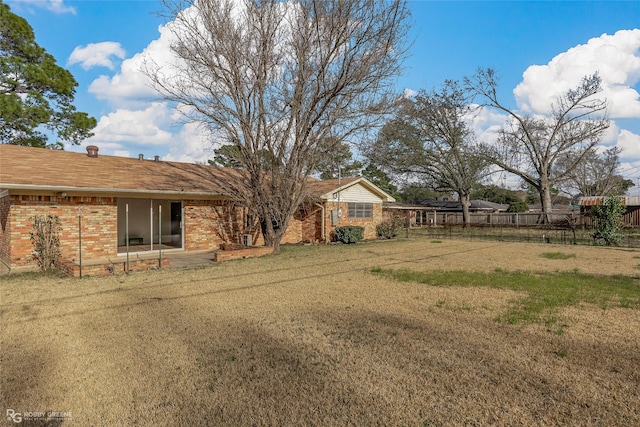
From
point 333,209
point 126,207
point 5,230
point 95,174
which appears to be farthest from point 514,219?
point 5,230

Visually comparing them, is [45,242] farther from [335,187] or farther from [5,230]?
[335,187]

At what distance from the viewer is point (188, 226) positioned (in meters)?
13.7

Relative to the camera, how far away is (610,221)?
15461 mm

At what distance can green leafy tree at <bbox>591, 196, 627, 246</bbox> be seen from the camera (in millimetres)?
15328

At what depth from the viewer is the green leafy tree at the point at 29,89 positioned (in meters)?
18.0

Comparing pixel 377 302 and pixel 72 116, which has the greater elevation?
pixel 72 116

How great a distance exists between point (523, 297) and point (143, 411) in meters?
6.21

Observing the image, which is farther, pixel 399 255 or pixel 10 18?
pixel 10 18

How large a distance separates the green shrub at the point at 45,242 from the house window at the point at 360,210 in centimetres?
1300

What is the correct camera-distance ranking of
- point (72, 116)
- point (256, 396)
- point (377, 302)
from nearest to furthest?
point (256, 396)
point (377, 302)
point (72, 116)

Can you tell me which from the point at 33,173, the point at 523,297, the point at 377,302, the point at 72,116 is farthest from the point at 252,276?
the point at 72,116

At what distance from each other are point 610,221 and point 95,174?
67.0 ft

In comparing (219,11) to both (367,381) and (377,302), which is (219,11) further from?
(367,381)

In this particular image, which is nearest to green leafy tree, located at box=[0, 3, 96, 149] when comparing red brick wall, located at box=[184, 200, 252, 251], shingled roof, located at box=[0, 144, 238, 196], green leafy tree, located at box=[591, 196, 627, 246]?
shingled roof, located at box=[0, 144, 238, 196]
